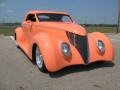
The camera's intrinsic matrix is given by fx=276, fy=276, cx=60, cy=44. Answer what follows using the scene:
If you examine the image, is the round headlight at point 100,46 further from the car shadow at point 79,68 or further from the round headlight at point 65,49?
the round headlight at point 65,49

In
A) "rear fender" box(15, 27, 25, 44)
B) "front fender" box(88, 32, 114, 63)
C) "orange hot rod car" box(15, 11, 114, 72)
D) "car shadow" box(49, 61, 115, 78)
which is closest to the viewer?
"orange hot rod car" box(15, 11, 114, 72)

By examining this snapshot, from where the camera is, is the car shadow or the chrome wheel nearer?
the car shadow

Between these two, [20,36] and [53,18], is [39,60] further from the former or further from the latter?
[20,36]

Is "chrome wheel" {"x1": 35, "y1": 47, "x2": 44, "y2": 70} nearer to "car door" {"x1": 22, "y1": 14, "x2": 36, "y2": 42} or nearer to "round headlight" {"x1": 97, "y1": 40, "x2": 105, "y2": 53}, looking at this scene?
"round headlight" {"x1": 97, "y1": 40, "x2": 105, "y2": 53}

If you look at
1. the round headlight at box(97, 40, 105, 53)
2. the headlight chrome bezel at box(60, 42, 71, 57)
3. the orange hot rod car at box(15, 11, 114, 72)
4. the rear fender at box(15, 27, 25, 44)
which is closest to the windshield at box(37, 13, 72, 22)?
the orange hot rod car at box(15, 11, 114, 72)

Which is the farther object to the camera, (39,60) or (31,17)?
(31,17)

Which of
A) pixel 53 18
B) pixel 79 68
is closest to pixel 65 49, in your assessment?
pixel 79 68

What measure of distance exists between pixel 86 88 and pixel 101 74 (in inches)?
50.5

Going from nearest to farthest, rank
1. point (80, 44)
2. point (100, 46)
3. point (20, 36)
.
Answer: point (80, 44) < point (100, 46) < point (20, 36)

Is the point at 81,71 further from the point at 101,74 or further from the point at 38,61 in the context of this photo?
the point at 38,61

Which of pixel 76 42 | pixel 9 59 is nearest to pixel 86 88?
pixel 76 42

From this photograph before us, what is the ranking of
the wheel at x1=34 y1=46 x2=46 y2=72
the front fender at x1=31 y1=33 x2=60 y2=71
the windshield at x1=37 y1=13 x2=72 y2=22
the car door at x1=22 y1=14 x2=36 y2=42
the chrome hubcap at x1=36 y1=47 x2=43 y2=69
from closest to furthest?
the front fender at x1=31 y1=33 x2=60 y2=71 → the wheel at x1=34 y1=46 x2=46 y2=72 → the chrome hubcap at x1=36 y1=47 x2=43 y2=69 → the windshield at x1=37 y1=13 x2=72 y2=22 → the car door at x1=22 y1=14 x2=36 y2=42

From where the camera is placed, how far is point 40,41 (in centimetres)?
745

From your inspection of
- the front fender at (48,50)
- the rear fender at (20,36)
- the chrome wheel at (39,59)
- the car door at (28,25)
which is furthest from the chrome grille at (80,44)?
the rear fender at (20,36)
